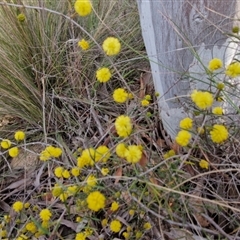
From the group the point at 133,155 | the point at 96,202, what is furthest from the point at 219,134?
the point at 96,202

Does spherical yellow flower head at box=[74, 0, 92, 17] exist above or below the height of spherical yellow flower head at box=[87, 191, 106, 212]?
above

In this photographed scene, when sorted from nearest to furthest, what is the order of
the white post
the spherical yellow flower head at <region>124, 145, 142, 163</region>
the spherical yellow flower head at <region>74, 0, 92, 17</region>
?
the spherical yellow flower head at <region>124, 145, 142, 163</region> < the spherical yellow flower head at <region>74, 0, 92, 17</region> < the white post

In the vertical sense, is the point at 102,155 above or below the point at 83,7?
below

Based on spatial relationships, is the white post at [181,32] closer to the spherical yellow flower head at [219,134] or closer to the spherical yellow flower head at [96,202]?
the spherical yellow flower head at [219,134]

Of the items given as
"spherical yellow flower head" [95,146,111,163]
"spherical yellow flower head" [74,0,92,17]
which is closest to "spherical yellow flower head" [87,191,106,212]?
"spherical yellow flower head" [95,146,111,163]

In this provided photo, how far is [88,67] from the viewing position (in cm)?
186

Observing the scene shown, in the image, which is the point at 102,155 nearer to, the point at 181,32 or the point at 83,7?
the point at 83,7

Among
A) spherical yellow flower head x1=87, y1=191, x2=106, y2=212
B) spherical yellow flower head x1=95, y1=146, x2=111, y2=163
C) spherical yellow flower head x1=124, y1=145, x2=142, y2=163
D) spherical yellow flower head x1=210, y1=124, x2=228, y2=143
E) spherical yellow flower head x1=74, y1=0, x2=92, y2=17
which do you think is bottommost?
spherical yellow flower head x1=87, y1=191, x2=106, y2=212

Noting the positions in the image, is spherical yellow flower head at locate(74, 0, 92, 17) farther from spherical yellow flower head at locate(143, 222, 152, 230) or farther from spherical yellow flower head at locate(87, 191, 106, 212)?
spherical yellow flower head at locate(143, 222, 152, 230)

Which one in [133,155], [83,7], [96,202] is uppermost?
[83,7]

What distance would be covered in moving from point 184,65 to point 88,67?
2.10ft

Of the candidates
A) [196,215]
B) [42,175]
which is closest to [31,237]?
Answer: [42,175]

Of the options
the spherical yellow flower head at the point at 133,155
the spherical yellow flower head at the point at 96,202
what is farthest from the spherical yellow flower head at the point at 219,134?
the spherical yellow flower head at the point at 96,202

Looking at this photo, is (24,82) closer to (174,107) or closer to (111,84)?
(111,84)
